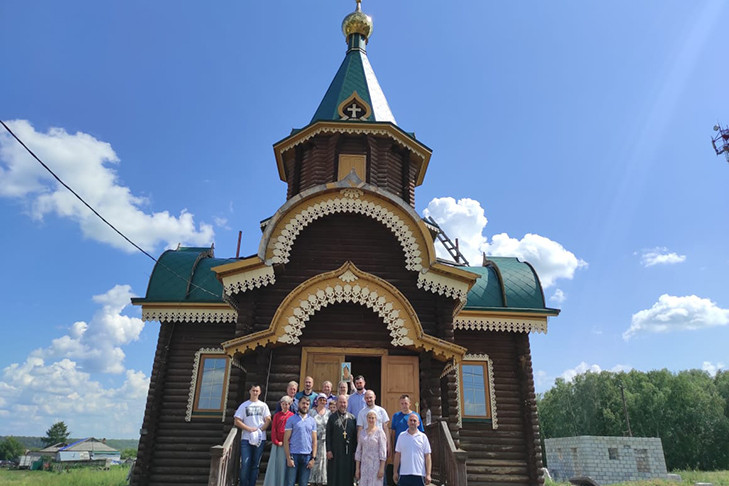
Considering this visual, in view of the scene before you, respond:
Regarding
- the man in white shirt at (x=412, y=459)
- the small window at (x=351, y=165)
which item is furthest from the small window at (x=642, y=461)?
the man in white shirt at (x=412, y=459)

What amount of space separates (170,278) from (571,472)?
23249 mm

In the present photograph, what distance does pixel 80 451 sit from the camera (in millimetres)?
67062

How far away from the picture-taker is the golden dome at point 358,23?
17562 millimetres

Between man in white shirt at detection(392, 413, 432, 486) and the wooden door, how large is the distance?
2972mm

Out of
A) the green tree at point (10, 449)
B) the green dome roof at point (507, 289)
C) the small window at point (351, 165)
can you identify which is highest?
the small window at point (351, 165)

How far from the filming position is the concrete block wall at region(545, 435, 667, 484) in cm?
2370

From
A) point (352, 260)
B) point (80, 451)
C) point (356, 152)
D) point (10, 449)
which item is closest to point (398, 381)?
point (352, 260)

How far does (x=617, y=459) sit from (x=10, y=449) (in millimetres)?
89087

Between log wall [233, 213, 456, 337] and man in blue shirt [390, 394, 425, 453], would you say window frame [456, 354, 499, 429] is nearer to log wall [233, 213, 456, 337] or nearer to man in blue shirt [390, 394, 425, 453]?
log wall [233, 213, 456, 337]

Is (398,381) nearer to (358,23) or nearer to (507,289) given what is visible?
(507,289)

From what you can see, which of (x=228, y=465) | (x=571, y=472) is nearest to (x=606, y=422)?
(x=571, y=472)

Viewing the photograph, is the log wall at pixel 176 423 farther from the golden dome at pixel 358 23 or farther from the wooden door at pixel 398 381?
the golden dome at pixel 358 23

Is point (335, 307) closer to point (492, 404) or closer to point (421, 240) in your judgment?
point (421, 240)

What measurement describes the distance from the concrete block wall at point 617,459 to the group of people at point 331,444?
21.9 m
